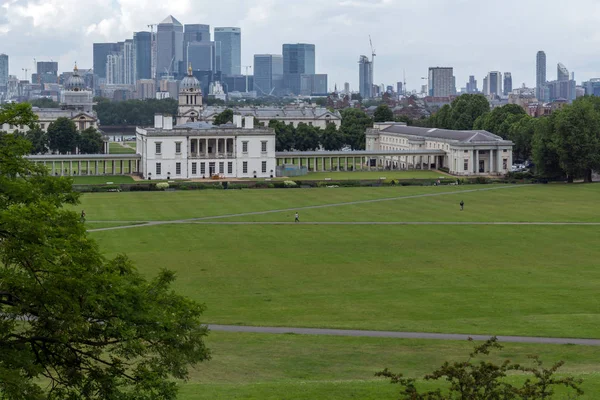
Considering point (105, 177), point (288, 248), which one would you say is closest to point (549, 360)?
point (288, 248)

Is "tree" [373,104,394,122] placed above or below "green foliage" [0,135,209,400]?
above

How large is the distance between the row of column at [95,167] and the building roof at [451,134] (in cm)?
3624

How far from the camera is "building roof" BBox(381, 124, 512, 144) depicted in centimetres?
12606

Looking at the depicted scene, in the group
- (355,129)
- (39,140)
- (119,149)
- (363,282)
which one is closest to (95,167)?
(39,140)

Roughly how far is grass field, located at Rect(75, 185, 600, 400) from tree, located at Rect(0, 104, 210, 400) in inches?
200

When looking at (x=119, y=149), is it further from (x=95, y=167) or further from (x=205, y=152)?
(x=205, y=152)

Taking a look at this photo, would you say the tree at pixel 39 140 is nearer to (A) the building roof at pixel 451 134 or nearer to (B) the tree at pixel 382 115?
(A) the building roof at pixel 451 134

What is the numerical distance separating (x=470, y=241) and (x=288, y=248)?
1024 centimetres

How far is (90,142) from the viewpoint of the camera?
14000cm

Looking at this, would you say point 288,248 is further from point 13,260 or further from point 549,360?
point 13,260

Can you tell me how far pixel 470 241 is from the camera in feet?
203

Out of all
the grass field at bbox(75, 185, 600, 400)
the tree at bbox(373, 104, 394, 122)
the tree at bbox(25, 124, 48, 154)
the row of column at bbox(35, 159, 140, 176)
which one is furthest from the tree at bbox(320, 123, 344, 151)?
the grass field at bbox(75, 185, 600, 400)

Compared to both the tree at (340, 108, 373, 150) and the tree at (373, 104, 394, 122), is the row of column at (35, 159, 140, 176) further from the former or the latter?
the tree at (373, 104, 394, 122)

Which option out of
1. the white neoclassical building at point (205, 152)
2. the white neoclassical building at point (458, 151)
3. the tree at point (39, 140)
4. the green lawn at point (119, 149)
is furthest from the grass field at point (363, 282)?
the green lawn at point (119, 149)
